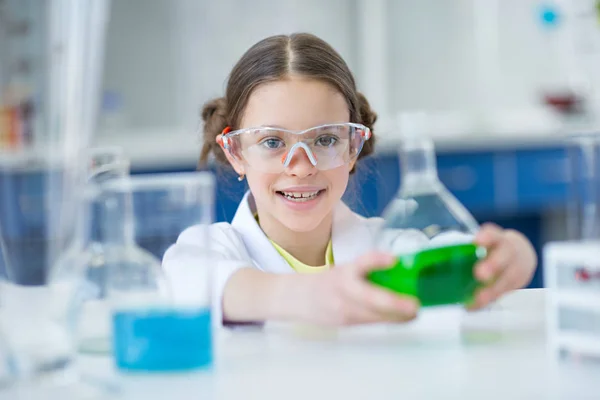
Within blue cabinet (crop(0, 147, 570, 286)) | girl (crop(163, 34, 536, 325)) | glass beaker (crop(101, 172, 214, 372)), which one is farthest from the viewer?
blue cabinet (crop(0, 147, 570, 286))

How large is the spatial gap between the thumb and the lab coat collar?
66cm

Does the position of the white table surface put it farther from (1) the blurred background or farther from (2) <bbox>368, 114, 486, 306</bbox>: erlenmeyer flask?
(1) the blurred background

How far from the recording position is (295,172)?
4.55ft

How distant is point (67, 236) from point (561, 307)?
406mm

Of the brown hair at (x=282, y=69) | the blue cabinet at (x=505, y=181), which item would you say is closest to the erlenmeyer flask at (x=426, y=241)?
the brown hair at (x=282, y=69)

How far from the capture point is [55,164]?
630mm

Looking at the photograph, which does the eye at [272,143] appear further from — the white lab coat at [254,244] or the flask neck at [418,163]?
the flask neck at [418,163]

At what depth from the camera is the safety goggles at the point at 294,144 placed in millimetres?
1290

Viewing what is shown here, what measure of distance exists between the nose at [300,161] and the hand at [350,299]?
15.3 inches

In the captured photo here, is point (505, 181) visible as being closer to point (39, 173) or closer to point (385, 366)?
point (385, 366)

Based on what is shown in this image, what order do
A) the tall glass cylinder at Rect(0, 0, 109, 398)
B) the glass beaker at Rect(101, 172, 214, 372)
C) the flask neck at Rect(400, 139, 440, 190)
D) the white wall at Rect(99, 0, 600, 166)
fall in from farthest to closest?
the white wall at Rect(99, 0, 600, 166), the flask neck at Rect(400, 139, 440, 190), the glass beaker at Rect(101, 172, 214, 372), the tall glass cylinder at Rect(0, 0, 109, 398)

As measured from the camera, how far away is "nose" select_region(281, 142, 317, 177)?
1.29 metres

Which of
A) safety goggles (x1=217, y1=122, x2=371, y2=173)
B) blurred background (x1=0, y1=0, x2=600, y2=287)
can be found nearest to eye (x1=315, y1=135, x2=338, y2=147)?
safety goggles (x1=217, y1=122, x2=371, y2=173)

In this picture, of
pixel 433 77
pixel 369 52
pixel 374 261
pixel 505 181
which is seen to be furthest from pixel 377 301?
pixel 433 77
